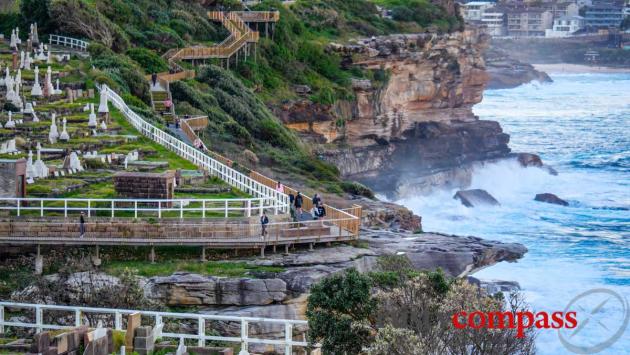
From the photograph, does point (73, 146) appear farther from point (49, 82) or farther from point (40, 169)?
point (49, 82)

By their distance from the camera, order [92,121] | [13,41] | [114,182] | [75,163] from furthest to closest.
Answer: [13,41] < [92,121] < [75,163] < [114,182]

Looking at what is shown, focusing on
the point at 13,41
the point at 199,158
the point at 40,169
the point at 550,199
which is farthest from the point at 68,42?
the point at 550,199

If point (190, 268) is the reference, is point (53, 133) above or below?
above

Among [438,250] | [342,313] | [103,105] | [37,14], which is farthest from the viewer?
[37,14]

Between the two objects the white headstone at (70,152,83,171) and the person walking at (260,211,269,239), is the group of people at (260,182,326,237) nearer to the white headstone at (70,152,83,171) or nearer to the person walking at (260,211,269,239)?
the person walking at (260,211,269,239)

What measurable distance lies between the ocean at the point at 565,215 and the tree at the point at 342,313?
16.9 metres

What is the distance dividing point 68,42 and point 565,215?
30.5m

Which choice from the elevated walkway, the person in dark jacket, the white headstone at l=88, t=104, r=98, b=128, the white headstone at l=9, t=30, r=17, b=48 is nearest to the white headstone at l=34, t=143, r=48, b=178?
the white headstone at l=88, t=104, r=98, b=128

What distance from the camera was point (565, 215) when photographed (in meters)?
90.2

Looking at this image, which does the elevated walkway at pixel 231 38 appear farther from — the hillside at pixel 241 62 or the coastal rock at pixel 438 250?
the coastal rock at pixel 438 250

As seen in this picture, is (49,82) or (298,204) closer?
(298,204)

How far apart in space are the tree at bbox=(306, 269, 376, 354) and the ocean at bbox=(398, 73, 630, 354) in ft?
55.5

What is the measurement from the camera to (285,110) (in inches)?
3420

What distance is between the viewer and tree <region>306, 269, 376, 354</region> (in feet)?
116
